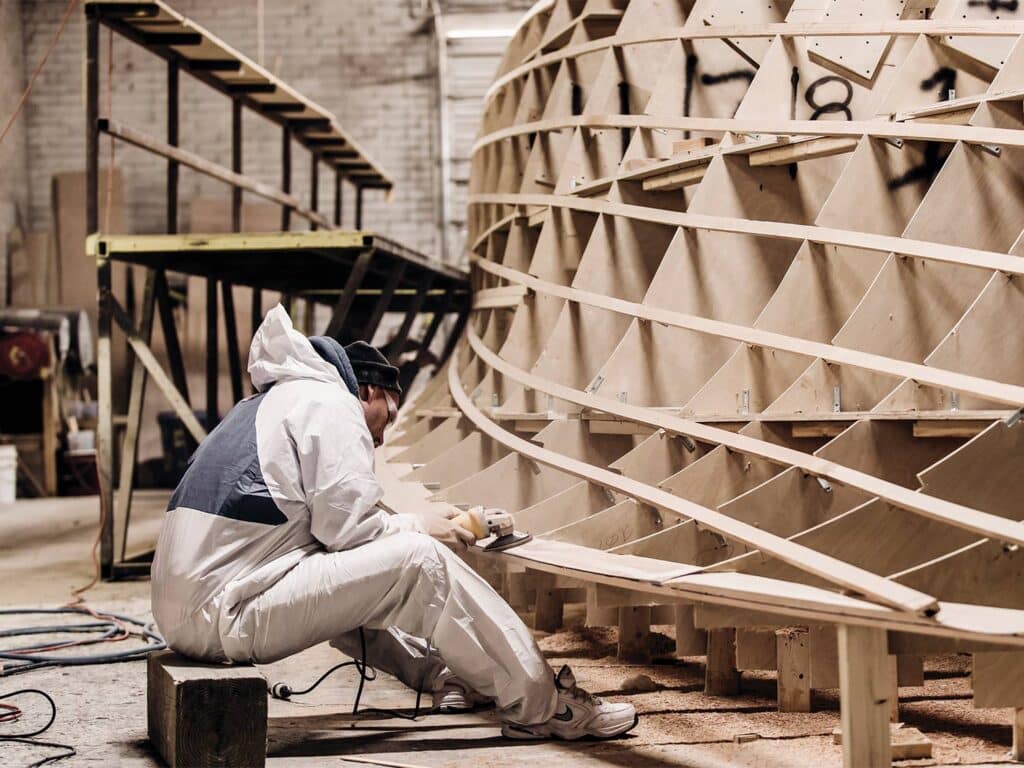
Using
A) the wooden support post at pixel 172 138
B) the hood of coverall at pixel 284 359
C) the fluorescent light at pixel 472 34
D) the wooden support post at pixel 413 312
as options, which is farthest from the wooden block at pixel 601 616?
the fluorescent light at pixel 472 34

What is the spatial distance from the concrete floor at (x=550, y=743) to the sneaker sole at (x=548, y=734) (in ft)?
0.07

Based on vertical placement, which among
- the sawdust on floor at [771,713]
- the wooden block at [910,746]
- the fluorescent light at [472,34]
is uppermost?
the fluorescent light at [472,34]

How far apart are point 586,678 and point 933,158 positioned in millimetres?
2262

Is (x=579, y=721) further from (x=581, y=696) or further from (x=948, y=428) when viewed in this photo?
(x=948, y=428)

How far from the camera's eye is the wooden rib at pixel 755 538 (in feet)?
8.39

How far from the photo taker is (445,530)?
3.44m

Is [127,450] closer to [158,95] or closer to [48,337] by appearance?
[48,337]

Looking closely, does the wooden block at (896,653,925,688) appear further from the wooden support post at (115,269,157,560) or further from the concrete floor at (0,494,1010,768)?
the wooden support post at (115,269,157,560)

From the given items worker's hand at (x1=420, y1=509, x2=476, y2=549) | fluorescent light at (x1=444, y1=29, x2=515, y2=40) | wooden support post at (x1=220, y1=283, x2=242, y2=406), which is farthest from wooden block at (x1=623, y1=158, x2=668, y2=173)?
fluorescent light at (x1=444, y1=29, x2=515, y2=40)

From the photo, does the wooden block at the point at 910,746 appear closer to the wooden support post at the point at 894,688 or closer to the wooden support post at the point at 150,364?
the wooden support post at the point at 894,688

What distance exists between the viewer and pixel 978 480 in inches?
131

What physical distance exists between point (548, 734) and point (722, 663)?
0.80 m

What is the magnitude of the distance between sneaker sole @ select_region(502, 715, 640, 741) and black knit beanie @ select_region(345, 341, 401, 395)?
1.08m

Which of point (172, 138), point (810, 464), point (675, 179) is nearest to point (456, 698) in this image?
point (810, 464)
